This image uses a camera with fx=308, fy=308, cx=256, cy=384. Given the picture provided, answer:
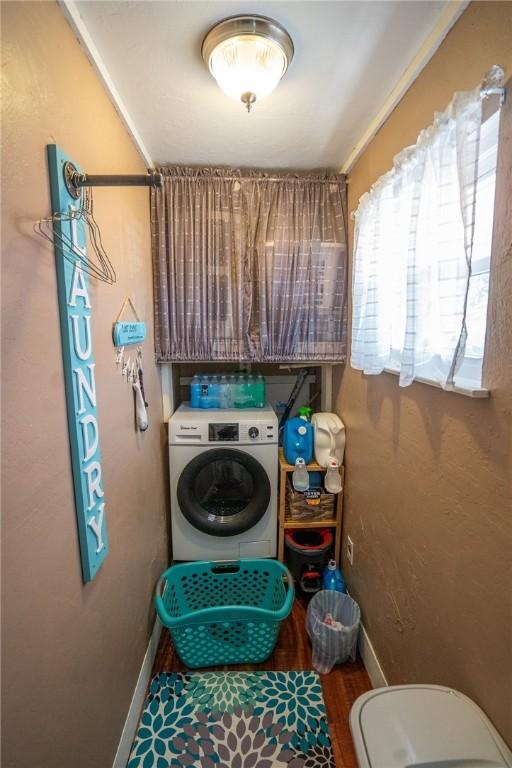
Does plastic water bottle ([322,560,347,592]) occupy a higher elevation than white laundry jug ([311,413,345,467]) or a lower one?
lower

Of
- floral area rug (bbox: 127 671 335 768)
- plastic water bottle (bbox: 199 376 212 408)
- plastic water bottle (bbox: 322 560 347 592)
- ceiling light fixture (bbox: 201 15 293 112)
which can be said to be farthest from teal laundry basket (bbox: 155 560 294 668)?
ceiling light fixture (bbox: 201 15 293 112)

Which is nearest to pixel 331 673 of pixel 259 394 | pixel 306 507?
pixel 306 507

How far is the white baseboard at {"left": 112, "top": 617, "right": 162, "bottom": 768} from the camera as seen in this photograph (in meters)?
1.17

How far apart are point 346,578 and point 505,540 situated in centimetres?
137

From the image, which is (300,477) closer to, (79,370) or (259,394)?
(259,394)

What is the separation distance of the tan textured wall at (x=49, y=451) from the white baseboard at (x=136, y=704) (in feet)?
0.20

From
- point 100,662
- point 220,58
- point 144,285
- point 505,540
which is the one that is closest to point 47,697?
point 100,662

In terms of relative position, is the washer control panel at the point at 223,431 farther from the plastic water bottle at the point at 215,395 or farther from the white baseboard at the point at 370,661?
the white baseboard at the point at 370,661

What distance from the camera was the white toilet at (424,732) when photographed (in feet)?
2.40

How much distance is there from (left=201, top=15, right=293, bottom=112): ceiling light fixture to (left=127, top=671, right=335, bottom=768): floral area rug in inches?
97.9

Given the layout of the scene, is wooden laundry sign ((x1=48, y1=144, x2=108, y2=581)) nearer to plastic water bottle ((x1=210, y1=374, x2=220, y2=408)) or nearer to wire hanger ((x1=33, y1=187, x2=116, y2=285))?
wire hanger ((x1=33, y1=187, x2=116, y2=285))

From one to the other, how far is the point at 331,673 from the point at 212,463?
→ 4.02 feet

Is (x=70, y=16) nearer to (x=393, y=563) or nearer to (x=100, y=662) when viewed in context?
(x=100, y=662)

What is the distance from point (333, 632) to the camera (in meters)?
1.53
